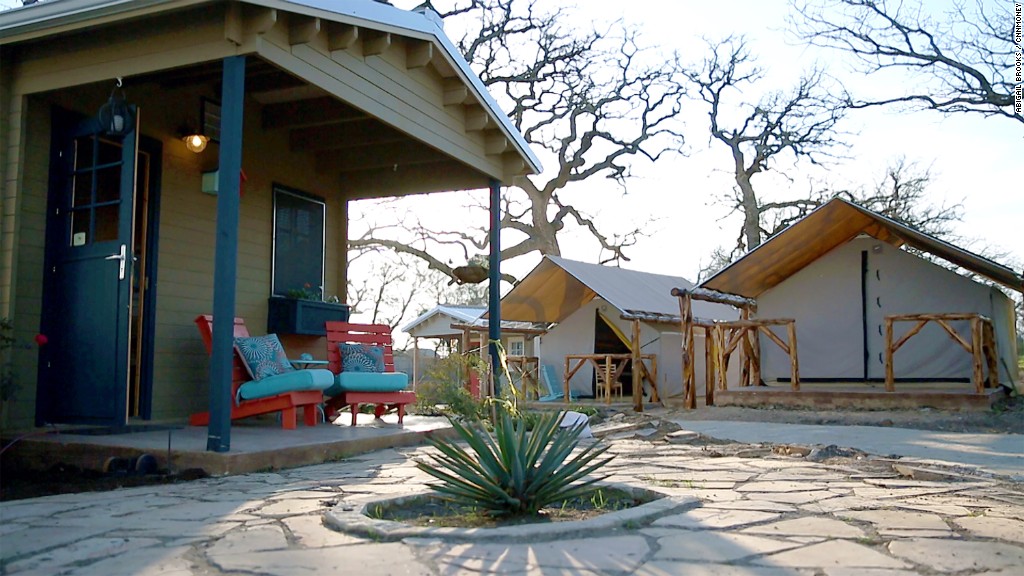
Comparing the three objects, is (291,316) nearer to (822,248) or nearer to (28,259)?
(28,259)

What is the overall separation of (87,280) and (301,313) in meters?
2.44

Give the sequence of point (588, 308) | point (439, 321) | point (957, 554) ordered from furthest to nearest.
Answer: point (439, 321), point (588, 308), point (957, 554)

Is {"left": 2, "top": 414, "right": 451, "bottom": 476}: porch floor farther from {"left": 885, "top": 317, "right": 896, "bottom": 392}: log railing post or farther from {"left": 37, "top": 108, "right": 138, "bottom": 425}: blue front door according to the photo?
{"left": 885, "top": 317, "right": 896, "bottom": 392}: log railing post

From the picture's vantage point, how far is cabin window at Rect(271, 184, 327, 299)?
26.5 feet

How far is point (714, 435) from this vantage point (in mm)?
7383

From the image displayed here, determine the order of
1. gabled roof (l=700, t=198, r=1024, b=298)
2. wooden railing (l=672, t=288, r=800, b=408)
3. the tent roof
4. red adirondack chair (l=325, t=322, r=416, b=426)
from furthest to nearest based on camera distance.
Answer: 1. wooden railing (l=672, t=288, r=800, b=408)
2. gabled roof (l=700, t=198, r=1024, b=298)
3. red adirondack chair (l=325, t=322, r=416, b=426)
4. the tent roof

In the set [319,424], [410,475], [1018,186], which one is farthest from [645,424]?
[1018,186]

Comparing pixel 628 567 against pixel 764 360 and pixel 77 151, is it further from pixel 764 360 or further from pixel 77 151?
pixel 764 360

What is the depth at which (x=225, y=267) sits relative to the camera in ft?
16.0

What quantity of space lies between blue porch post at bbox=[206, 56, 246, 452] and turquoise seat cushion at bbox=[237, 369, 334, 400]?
115 cm

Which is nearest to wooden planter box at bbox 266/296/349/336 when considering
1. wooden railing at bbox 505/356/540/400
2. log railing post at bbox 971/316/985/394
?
wooden railing at bbox 505/356/540/400

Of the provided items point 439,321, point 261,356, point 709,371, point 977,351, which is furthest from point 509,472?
point 439,321

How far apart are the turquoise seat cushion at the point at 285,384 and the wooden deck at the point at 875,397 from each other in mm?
6467

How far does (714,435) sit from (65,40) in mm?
5839
